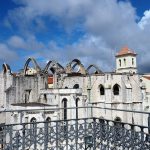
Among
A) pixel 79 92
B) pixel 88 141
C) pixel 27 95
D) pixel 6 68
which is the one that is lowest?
pixel 88 141

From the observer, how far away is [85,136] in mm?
11320

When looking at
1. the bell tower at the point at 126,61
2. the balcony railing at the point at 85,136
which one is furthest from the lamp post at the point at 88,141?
the bell tower at the point at 126,61

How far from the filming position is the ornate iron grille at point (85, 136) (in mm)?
9453

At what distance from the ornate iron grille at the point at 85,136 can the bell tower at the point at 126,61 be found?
5670 centimetres

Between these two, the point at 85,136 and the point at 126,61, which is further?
the point at 126,61

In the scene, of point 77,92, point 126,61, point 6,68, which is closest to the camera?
point 77,92

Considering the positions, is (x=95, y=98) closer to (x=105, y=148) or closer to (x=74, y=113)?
(x=74, y=113)

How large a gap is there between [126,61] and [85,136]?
188 feet

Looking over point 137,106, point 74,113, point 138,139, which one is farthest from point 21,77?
point 138,139

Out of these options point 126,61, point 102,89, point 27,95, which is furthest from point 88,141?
point 126,61

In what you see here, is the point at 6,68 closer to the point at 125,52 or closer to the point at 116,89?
the point at 116,89

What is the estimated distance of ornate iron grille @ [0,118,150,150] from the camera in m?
9.45

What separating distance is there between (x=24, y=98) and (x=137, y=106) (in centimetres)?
1346

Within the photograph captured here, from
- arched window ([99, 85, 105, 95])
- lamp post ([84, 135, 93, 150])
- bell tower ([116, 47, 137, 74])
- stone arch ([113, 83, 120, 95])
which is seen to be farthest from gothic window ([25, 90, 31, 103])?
bell tower ([116, 47, 137, 74])
